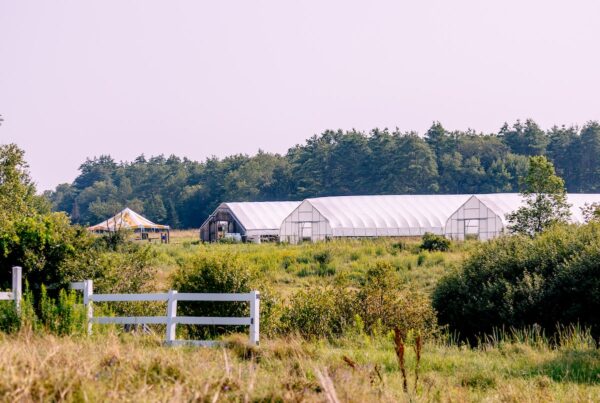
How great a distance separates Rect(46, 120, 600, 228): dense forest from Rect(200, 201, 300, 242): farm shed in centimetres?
2839

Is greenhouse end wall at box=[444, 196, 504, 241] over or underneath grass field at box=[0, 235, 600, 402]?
over

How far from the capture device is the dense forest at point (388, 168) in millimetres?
100375

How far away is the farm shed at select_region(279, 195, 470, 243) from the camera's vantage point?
208 feet

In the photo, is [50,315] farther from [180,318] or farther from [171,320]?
[180,318]

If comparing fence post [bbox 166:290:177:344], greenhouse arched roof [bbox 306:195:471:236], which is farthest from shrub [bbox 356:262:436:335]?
greenhouse arched roof [bbox 306:195:471:236]

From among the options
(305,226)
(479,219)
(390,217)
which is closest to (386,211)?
(390,217)

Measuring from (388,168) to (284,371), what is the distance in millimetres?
93150

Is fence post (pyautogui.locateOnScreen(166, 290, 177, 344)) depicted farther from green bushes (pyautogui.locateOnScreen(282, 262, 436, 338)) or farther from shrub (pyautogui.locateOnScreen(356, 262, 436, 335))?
shrub (pyautogui.locateOnScreen(356, 262, 436, 335))

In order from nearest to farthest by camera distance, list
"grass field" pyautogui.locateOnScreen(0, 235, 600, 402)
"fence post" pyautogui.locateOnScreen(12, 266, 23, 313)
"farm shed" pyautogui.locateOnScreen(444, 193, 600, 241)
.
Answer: "grass field" pyautogui.locateOnScreen(0, 235, 600, 402) < "fence post" pyautogui.locateOnScreen(12, 266, 23, 313) < "farm shed" pyautogui.locateOnScreen(444, 193, 600, 241)

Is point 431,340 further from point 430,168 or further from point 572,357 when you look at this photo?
point 430,168

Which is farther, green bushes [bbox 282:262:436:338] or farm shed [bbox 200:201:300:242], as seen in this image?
farm shed [bbox 200:201:300:242]

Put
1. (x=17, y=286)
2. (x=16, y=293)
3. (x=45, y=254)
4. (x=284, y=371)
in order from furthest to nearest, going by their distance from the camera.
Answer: (x=45, y=254), (x=17, y=286), (x=16, y=293), (x=284, y=371)

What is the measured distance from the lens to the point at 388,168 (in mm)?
101500

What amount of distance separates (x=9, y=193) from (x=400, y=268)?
633 inches
